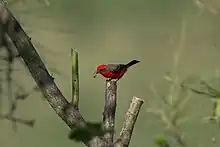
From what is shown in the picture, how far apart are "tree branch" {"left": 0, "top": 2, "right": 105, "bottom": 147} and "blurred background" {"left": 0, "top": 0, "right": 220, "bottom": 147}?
52.6 inches

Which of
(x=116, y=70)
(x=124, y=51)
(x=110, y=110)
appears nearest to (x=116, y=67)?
(x=116, y=70)

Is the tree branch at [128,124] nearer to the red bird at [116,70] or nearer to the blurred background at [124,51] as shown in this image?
the red bird at [116,70]

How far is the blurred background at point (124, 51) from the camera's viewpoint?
2.25 meters

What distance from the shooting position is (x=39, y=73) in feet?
1.59

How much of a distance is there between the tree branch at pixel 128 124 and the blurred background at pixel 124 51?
129 cm

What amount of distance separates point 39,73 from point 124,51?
2.69 meters

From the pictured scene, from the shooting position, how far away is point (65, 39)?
2.66 metres

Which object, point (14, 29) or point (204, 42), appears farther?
point (204, 42)

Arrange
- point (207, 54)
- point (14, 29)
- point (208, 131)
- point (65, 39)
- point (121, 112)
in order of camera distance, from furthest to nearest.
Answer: point (207, 54) < point (65, 39) < point (121, 112) < point (208, 131) < point (14, 29)

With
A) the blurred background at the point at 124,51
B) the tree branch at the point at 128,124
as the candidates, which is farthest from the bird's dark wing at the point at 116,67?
the blurred background at the point at 124,51

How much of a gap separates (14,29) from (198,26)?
9.24ft

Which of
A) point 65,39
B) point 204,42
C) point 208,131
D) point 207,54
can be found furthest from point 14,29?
point 204,42

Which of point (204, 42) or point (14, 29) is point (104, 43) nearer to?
point (204, 42)

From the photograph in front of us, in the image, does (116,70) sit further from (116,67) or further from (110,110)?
(110,110)
